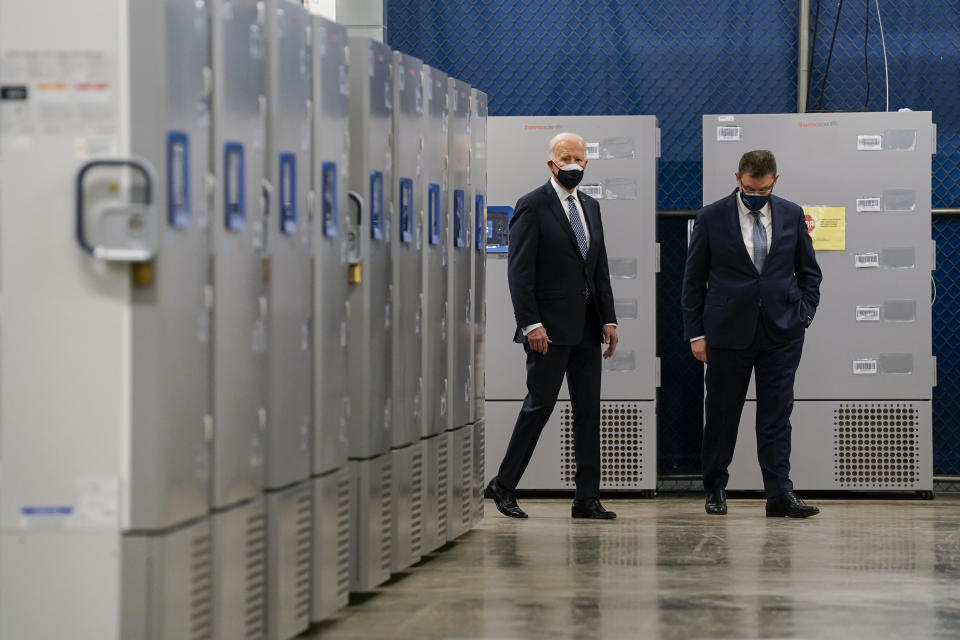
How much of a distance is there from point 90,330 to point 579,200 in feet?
12.3

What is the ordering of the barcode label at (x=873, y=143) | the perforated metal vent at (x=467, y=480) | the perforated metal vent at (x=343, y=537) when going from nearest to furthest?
the perforated metal vent at (x=343, y=537) → the perforated metal vent at (x=467, y=480) → the barcode label at (x=873, y=143)

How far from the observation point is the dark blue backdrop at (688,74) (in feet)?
27.0

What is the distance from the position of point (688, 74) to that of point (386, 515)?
164 inches

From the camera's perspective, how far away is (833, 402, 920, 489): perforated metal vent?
25.0 feet

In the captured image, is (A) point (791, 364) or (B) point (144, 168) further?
(A) point (791, 364)

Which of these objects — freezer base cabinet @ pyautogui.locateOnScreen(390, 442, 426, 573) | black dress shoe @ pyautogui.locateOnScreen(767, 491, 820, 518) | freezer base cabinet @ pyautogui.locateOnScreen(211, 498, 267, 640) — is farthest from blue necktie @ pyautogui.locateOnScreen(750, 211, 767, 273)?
freezer base cabinet @ pyautogui.locateOnScreen(211, 498, 267, 640)

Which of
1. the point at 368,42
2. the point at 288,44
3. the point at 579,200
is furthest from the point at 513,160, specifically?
the point at 288,44

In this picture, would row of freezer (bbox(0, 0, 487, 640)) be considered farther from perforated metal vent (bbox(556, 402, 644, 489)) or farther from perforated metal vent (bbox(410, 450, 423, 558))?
perforated metal vent (bbox(556, 402, 644, 489))

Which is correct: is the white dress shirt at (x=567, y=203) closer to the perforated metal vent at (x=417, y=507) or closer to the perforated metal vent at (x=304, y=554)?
the perforated metal vent at (x=417, y=507)

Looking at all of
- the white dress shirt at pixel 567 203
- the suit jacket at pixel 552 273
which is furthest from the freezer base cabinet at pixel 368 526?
the white dress shirt at pixel 567 203

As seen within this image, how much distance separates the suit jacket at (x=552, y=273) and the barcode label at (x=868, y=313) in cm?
171

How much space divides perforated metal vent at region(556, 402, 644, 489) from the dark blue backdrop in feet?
2.26

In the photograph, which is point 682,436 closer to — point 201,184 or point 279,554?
point 279,554

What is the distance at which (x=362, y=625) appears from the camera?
4.41 metres
